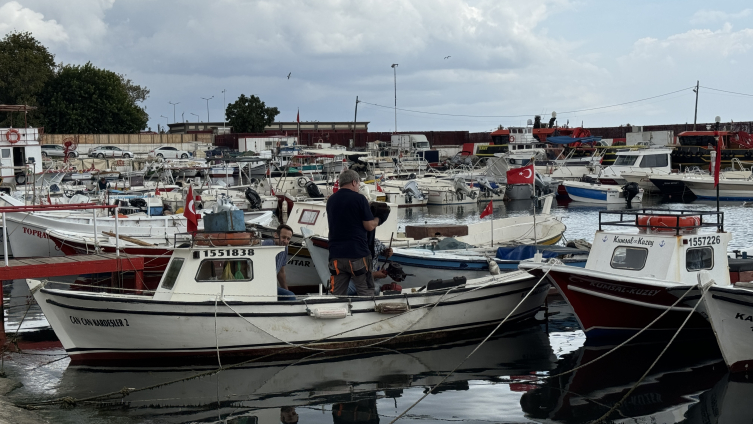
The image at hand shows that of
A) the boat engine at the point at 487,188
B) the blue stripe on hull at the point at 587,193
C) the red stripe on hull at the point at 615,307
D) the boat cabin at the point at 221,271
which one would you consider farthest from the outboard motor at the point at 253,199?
the red stripe on hull at the point at 615,307

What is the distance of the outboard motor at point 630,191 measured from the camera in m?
46.6

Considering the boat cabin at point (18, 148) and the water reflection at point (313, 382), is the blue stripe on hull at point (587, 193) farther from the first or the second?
the water reflection at point (313, 382)

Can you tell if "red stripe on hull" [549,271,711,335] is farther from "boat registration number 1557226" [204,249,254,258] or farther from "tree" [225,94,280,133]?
"tree" [225,94,280,133]

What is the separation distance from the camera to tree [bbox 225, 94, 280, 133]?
295 feet

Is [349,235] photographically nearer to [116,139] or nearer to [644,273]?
[644,273]

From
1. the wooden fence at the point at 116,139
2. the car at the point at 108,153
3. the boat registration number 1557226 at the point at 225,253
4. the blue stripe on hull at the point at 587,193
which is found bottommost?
the blue stripe on hull at the point at 587,193

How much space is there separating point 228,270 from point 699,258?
308 inches

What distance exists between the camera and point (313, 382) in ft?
41.1

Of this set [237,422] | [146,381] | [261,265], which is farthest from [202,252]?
[237,422]

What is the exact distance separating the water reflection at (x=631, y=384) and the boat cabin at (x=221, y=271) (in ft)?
14.7

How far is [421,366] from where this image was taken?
13367mm

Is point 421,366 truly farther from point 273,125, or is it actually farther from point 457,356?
point 273,125

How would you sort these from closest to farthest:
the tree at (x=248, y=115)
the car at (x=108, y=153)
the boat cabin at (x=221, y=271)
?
the boat cabin at (x=221, y=271)
the car at (x=108, y=153)
the tree at (x=248, y=115)

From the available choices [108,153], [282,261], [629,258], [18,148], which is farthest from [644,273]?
[108,153]
